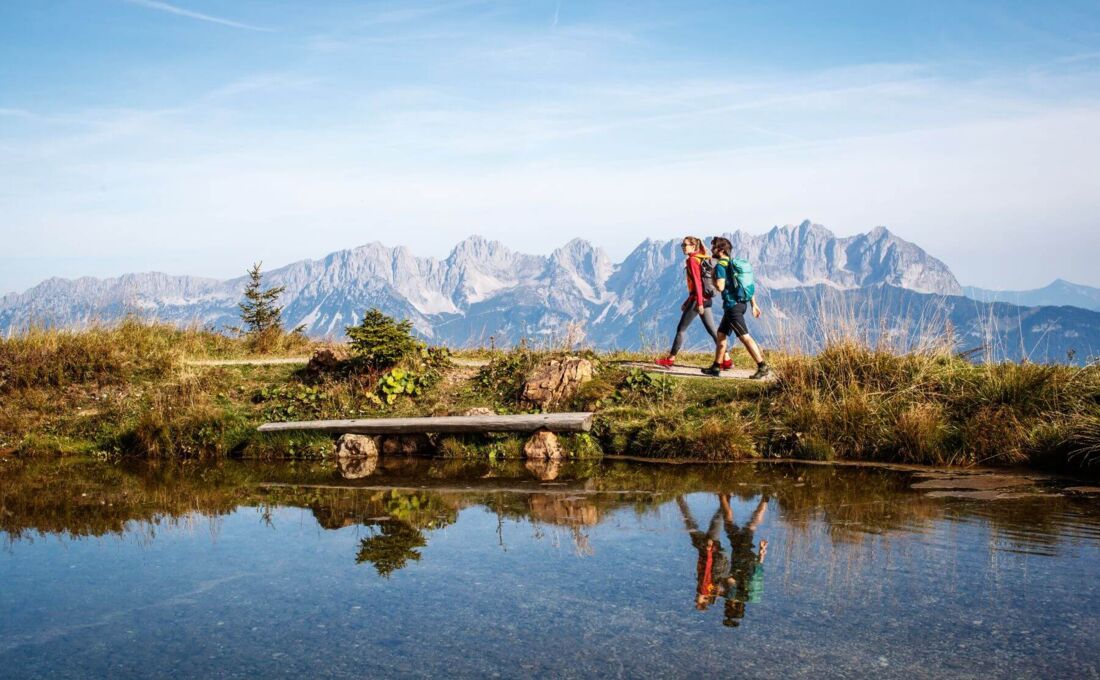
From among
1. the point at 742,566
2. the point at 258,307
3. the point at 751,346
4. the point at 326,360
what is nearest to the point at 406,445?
the point at 326,360

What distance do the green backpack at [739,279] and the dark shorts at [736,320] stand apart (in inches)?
6.8

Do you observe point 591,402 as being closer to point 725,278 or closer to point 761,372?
point 761,372

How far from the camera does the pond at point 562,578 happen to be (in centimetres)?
575

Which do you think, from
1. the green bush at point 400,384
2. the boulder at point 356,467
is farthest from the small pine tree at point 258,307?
the boulder at point 356,467

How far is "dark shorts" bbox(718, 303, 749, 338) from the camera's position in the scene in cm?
1481

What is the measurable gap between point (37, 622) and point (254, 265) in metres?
27.9

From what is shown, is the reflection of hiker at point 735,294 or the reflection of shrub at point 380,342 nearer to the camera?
the reflection of hiker at point 735,294

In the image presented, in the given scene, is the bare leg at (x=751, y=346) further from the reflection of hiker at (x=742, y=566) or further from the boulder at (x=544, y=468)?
the reflection of hiker at (x=742, y=566)

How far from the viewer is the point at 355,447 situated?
14594mm

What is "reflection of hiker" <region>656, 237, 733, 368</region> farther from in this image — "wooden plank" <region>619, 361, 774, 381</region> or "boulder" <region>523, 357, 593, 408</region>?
"boulder" <region>523, 357, 593, 408</region>

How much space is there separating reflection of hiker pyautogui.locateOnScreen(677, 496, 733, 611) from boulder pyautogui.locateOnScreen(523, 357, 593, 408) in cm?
590

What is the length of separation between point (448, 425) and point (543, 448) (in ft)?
5.20

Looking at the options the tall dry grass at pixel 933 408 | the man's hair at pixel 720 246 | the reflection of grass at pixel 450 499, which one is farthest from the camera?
the man's hair at pixel 720 246

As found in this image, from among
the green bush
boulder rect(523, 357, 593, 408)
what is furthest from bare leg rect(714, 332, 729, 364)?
the green bush
